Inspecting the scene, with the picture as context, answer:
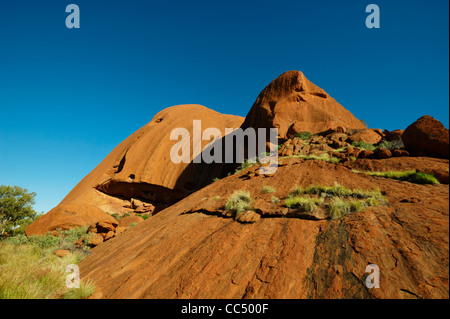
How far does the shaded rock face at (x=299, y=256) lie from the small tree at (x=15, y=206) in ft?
77.8

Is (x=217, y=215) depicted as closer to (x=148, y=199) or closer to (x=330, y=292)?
(x=330, y=292)

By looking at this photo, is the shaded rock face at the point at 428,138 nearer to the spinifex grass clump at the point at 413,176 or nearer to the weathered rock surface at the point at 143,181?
the spinifex grass clump at the point at 413,176

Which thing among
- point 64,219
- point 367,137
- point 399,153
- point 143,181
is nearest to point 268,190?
point 399,153

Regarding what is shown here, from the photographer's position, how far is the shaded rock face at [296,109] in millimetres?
18755

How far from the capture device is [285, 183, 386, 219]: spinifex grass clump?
5559mm

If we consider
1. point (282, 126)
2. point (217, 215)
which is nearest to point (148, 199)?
point (282, 126)

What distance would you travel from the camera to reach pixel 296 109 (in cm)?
2019

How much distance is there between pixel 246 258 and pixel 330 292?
188cm

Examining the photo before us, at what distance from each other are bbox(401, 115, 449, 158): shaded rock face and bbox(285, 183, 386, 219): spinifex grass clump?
3.08 meters

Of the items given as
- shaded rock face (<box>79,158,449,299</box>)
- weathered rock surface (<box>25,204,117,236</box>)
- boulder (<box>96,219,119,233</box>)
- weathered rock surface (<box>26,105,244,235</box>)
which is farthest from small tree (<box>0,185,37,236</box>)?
shaded rock face (<box>79,158,449,299</box>)

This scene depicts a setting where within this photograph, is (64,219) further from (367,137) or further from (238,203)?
(367,137)

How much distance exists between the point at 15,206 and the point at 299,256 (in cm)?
3051

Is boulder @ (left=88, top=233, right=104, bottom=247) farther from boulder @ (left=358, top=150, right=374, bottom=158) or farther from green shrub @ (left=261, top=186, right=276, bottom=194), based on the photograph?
boulder @ (left=358, top=150, right=374, bottom=158)

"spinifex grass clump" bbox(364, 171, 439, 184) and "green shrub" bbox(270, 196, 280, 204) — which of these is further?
"green shrub" bbox(270, 196, 280, 204)
